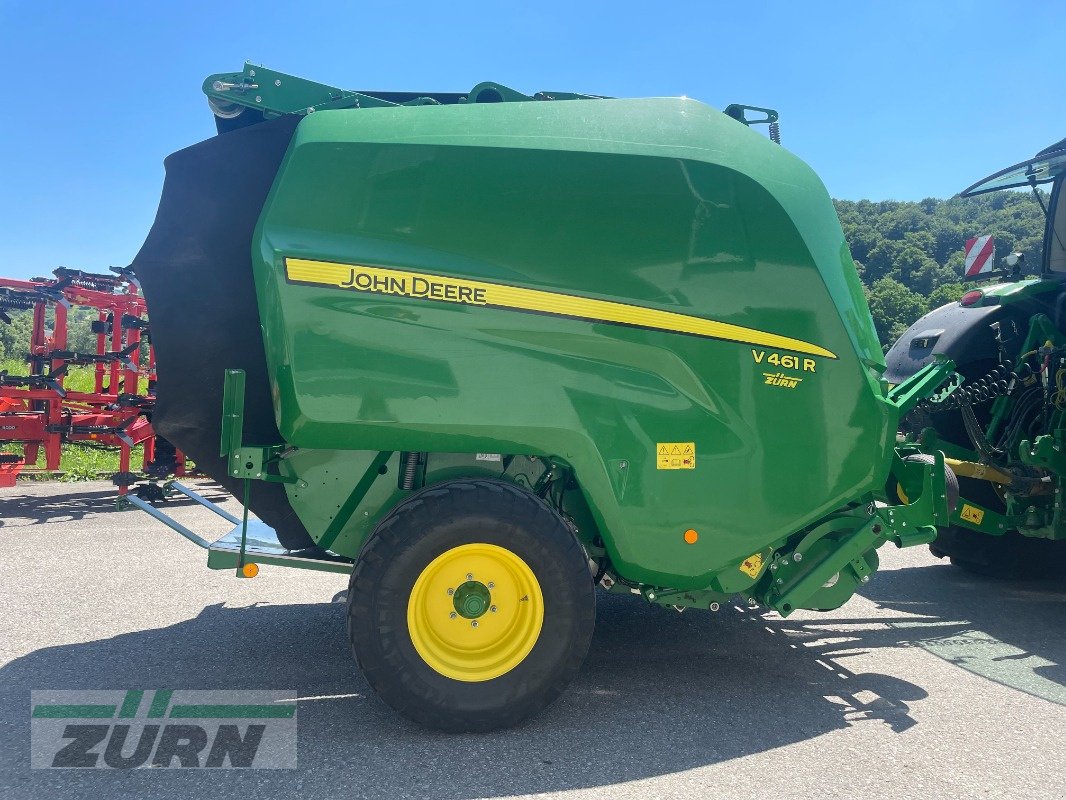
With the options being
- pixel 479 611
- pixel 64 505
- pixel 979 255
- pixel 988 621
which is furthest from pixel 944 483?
pixel 64 505

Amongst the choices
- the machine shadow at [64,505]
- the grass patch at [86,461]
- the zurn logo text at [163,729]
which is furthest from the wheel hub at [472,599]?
the grass patch at [86,461]

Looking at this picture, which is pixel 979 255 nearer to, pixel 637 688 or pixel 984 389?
pixel 984 389

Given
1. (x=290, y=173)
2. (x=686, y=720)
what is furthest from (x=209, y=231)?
(x=686, y=720)

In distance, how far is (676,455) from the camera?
3170 mm

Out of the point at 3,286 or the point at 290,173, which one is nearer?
the point at 290,173

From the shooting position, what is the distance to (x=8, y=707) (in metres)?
3.10

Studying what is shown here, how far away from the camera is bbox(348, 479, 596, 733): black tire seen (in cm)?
291

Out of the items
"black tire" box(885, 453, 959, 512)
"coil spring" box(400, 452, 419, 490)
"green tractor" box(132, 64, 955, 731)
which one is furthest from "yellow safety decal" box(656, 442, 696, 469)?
"black tire" box(885, 453, 959, 512)

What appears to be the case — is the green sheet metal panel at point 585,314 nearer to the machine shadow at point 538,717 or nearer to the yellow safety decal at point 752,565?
the yellow safety decal at point 752,565

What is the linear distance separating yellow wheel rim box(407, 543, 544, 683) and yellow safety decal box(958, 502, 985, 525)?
308 centimetres

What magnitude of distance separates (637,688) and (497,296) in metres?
1.85

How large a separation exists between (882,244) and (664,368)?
Result: 41.6 ft

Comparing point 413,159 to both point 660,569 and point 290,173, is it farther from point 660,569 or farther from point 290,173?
point 660,569

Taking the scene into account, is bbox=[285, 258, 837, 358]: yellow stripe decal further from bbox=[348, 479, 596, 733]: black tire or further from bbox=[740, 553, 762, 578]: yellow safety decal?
bbox=[740, 553, 762, 578]: yellow safety decal
